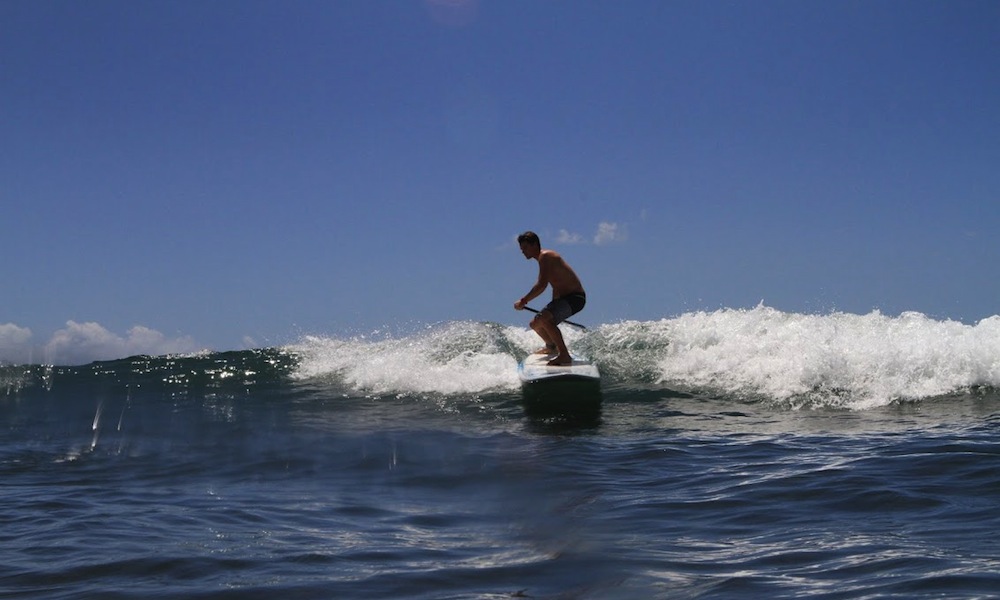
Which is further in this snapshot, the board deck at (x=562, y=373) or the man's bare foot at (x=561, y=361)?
the man's bare foot at (x=561, y=361)

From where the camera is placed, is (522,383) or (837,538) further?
(522,383)

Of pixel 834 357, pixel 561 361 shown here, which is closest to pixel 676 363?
pixel 834 357

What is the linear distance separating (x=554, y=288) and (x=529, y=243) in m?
0.68

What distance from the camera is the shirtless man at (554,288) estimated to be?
1065cm

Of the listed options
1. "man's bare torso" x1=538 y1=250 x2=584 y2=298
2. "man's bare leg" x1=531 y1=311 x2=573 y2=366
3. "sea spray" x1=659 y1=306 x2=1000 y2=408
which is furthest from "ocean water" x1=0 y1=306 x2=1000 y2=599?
"man's bare torso" x1=538 y1=250 x2=584 y2=298

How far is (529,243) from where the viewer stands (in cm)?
1062

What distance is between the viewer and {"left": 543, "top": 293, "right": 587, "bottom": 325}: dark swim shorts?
35.3ft

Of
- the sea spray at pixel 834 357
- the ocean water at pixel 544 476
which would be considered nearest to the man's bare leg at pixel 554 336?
the ocean water at pixel 544 476

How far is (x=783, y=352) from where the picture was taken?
40.5 feet

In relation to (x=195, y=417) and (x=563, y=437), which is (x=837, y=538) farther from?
(x=195, y=417)

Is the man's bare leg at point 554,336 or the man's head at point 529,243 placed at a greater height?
the man's head at point 529,243

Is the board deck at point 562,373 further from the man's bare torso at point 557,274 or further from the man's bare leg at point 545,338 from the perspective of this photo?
the man's bare torso at point 557,274

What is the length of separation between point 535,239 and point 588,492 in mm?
5103

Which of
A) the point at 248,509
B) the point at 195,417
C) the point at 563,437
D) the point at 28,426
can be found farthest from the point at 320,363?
the point at 248,509
